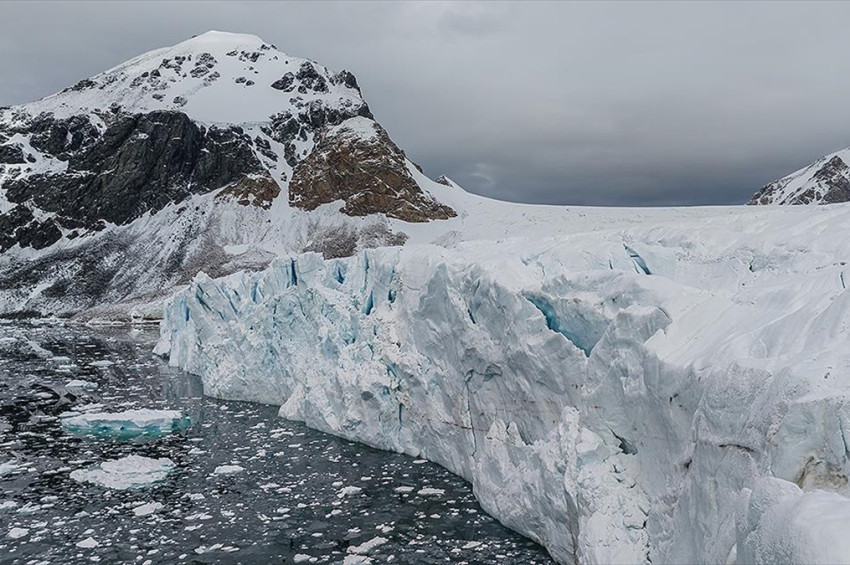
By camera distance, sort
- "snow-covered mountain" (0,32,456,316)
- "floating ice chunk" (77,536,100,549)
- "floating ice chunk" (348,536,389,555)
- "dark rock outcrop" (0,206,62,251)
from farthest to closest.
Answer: "dark rock outcrop" (0,206,62,251) → "snow-covered mountain" (0,32,456,316) → "floating ice chunk" (77,536,100,549) → "floating ice chunk" (348,536,389,555)

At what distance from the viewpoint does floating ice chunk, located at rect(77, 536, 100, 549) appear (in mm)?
10258

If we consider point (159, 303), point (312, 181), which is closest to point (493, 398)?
point (159, 303)

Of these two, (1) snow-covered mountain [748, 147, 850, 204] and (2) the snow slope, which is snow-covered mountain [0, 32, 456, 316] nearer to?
(2) the snow slope

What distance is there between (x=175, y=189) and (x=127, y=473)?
80334mm

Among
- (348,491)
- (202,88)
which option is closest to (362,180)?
(202,88)

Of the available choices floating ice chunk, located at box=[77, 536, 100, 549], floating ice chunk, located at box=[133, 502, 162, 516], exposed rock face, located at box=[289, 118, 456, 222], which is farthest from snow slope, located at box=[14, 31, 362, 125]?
floating ice chunk, located at box=[77, 536, 100, 549]

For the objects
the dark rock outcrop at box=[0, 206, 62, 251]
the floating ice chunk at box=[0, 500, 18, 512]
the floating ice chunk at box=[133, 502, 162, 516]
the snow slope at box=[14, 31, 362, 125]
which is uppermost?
the snow slope at box=[14, 31, 362, 125]

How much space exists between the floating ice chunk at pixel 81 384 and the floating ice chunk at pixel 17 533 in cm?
1425

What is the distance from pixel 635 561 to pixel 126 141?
96.3 m

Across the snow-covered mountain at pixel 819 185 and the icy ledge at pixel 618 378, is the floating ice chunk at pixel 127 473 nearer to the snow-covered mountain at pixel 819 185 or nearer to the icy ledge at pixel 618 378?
the icy ledge at pixel 618 378

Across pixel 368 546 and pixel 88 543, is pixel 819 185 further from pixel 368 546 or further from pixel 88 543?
pixel 88 543

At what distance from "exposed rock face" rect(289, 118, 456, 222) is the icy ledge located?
6127cm

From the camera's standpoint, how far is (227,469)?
13977 mm

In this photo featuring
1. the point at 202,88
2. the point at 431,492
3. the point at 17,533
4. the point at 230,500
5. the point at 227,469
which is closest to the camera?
the point at 17,533
